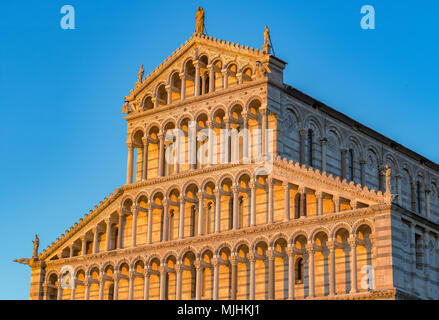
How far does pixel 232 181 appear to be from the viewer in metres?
52.8

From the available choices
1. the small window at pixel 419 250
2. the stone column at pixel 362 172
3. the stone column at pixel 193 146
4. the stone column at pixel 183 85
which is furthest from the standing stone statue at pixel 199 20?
the small window at pixel 419 250

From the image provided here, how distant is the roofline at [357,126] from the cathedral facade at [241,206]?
8cm

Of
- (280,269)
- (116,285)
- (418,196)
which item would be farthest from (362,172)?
(116,285)

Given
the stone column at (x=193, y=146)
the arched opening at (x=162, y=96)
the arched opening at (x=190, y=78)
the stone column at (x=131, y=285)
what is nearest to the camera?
the stone column at (x=131, y=285)

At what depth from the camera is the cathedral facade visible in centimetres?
4762

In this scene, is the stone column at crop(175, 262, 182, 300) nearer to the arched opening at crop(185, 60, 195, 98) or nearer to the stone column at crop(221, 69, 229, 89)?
the stone column at crop(221, 69, 229, 89)

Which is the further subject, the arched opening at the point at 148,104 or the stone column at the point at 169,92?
the arched opening at the point at 148,104

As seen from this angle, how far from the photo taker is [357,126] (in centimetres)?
5844

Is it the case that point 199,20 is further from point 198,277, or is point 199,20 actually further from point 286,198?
point 198,277

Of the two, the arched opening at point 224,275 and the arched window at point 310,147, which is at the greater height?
the arched window at point 310,147

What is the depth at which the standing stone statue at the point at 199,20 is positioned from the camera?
58.4m

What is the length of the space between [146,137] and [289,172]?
34.4 ft

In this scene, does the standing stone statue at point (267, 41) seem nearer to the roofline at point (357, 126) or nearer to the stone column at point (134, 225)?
the roofline at point (357, 126)
